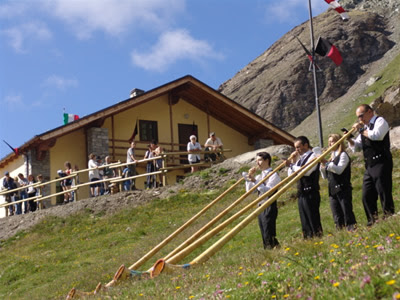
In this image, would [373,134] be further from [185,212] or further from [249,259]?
[185,212]

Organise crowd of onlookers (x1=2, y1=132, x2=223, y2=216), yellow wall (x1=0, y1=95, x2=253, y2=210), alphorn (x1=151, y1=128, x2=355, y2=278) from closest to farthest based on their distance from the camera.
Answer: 1. alphorn (x1=151, y1=128, x2=355, y2=278)
2. crowd of onlookers (x1=2, y1=132, x2=223, y2=216)
3. yellow wall (x1=0, y1=95, x2=253, y2=210)

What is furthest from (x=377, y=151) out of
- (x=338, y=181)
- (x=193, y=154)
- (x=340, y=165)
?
(x=193, y=154)

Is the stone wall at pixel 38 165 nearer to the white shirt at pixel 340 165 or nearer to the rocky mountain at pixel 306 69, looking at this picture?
the white shirt at pixel 340 165

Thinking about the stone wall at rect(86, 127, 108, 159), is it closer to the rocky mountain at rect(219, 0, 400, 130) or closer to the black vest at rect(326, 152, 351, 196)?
the black vest at rect(326, 152, 351, 196)

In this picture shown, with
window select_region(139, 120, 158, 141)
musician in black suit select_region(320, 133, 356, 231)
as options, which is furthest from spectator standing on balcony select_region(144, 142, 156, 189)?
musician in black suit select_region(320, 133, 356, 231)

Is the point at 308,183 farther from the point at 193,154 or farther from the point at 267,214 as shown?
the point at 193,154

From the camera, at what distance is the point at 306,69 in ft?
376

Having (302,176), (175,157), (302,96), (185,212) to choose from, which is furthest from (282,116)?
(302,176)

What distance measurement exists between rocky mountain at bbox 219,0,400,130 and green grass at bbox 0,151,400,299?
86.8 metres

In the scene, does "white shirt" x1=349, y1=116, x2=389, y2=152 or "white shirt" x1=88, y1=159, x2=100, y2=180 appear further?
"white shirt" x1=88, y1=159, x2=100, y2=180

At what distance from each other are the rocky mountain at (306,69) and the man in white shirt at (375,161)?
9610 cm

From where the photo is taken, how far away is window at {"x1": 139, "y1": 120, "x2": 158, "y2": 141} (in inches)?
1199

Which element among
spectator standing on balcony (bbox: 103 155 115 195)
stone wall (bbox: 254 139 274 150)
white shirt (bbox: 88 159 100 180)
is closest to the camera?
spectator standing on balcony (bbox: 103 155 115 195)

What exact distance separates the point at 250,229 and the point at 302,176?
463 cm
